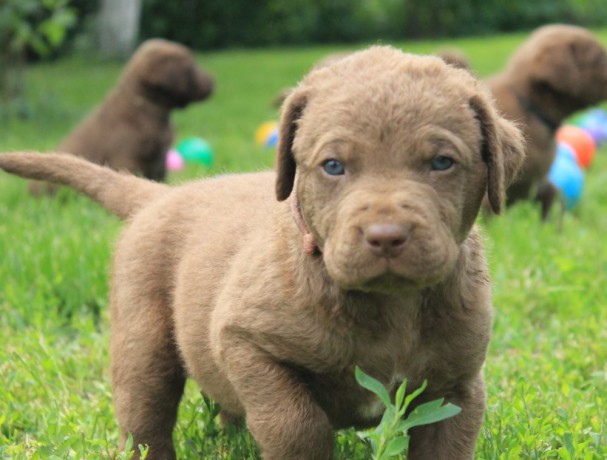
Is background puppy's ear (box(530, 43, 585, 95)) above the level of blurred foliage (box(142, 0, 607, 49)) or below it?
above

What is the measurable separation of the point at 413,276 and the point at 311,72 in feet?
2.61

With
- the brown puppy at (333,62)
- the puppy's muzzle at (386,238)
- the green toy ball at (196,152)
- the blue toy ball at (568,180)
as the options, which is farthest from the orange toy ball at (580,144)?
the puppy's muzzle at (386,238)

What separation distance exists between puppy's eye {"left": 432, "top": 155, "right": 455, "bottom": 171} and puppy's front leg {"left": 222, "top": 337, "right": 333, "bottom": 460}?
2.34 ft

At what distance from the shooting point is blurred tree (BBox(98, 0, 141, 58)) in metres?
22.8

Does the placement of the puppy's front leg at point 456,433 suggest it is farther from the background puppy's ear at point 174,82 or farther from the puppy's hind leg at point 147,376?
the background puppy's ear at point 174,82

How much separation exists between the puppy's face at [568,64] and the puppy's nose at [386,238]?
5.72 m

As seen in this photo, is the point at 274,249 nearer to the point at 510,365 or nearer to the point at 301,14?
the point at 510,365

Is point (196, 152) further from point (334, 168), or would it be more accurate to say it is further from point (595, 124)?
point (334, 168)

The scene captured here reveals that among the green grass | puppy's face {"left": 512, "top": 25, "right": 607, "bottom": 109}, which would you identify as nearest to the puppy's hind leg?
A: the green grass

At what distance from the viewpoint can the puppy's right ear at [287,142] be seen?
2881mm

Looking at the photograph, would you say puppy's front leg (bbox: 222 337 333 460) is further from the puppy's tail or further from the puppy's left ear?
the puppy's tail

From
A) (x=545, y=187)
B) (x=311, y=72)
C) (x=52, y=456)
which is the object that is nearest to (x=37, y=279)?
(x=52, y=456)

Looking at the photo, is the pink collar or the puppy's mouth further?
the pink collar

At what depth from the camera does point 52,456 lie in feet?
9.93
